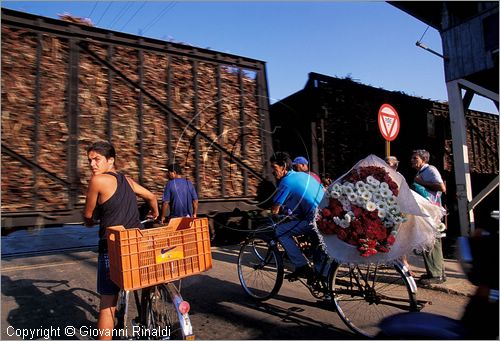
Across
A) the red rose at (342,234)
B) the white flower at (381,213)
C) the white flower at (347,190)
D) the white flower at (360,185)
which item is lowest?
the red rose at (342,234)

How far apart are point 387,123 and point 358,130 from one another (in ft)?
14.4

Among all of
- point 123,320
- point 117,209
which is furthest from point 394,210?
point 123,320

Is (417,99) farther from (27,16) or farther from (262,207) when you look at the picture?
(27,16)

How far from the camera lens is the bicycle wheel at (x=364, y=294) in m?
3.41

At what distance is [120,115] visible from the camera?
250 inches

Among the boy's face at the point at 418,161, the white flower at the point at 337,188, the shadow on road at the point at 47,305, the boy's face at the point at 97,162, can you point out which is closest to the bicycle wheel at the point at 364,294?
the white flower at the point at 337,188

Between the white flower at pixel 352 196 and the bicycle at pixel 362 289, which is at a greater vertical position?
the white flower at pixel 352 196

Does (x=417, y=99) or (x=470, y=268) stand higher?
(x=417, y=99)

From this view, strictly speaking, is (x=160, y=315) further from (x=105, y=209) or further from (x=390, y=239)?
(x=390, y=239)

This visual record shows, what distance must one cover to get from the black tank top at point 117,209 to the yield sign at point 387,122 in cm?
431

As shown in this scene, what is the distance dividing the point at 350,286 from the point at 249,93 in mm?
5263

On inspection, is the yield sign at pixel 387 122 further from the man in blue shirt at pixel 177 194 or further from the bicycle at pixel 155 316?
the bicycle at pixel 155 316

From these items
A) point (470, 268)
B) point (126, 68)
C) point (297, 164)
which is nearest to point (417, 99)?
point (297, 164)

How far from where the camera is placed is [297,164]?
4770 mm
